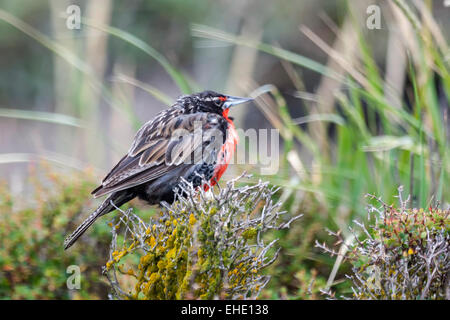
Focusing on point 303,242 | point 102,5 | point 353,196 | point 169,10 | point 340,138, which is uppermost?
point 169,10

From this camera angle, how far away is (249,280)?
9.02ft

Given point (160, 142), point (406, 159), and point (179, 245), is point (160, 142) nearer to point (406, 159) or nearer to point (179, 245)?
point (179, 245)

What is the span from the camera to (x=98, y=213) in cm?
332

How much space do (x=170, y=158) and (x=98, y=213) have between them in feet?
1.94

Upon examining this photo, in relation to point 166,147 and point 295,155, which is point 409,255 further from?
point 295,155

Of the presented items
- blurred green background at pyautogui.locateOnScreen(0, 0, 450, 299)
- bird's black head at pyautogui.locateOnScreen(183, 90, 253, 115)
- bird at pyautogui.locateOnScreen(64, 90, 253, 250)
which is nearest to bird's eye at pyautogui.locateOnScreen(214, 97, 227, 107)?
bird's black head at pyautogui.locateOnScreen(183, 90, 253, 115)

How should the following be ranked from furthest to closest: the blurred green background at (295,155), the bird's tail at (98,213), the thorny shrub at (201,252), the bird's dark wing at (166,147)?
the blurred green background at (295,155)
the bird's dark wing at (166,147)
the bird's tail at (98,213)
the thorny shrub at (201,252)

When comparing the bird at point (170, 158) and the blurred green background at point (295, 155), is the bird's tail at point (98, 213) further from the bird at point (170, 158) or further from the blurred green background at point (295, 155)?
the blurred green background at point (295, 155)

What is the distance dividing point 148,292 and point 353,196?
2.31 metres

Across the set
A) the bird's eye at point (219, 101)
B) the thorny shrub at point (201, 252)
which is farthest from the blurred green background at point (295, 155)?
the thorny shrub at point (201, 252)

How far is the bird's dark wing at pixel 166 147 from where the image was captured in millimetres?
3570

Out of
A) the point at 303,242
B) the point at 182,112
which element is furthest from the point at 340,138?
the point at 182,112

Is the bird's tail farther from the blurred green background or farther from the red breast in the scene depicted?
the blurred green background

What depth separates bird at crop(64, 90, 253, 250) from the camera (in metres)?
3.58
